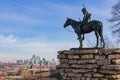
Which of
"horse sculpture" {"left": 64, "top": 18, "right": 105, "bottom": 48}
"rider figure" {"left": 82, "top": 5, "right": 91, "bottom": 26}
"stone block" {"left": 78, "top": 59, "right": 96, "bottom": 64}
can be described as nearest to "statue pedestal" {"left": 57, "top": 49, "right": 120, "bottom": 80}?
"stone block" {"left": 78, "top": 59, "right": 96, "bottom": 64}

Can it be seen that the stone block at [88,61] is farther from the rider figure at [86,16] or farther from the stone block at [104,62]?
the rider figure at [86,16]

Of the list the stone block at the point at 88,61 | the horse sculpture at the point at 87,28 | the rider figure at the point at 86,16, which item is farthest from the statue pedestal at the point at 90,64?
the rider figure at the point at 86,16

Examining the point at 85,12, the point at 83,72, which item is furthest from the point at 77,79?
the point at 85,12

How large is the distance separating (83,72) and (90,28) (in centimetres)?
128

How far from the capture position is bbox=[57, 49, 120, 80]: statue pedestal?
9.91 metres

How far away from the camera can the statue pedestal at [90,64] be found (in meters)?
9.91

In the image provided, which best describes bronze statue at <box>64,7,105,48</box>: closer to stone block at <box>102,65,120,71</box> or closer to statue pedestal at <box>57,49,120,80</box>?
statue pedestal at <box>57,49,120,80</box>

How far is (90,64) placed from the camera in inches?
413

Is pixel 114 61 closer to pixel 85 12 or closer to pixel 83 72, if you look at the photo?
pixel 83 72

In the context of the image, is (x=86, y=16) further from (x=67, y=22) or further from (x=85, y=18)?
(x=67, y=22)

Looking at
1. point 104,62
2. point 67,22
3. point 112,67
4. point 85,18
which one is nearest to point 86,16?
point 85,18

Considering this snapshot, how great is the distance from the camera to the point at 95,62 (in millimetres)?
10359

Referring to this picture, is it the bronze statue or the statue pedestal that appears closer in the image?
the statue pedestal

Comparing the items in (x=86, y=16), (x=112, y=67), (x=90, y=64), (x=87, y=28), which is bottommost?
(x=112, y=67)
